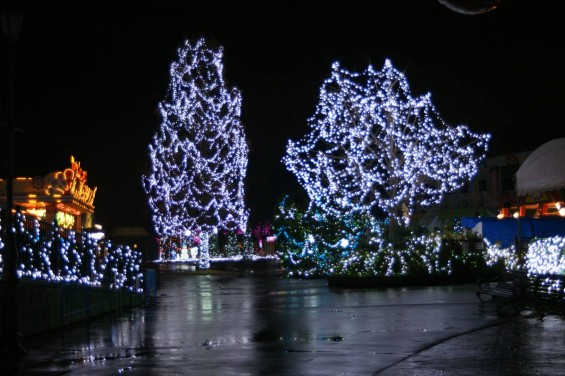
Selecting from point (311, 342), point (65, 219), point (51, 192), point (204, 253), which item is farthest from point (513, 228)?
A: point (204, 253)

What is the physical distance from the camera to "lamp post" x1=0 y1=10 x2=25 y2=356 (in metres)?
13.8

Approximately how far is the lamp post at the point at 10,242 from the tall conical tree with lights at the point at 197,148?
44.3m

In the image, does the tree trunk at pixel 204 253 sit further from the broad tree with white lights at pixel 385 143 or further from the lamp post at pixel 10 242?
the lamp post at pixel 10 242

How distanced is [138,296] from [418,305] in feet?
32.8

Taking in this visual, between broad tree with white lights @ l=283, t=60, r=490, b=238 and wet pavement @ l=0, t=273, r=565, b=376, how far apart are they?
41.4ft

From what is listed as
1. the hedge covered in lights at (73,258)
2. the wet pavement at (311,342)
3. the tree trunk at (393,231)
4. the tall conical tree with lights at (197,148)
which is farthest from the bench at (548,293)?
the tall conical tree with lights at (197,148)

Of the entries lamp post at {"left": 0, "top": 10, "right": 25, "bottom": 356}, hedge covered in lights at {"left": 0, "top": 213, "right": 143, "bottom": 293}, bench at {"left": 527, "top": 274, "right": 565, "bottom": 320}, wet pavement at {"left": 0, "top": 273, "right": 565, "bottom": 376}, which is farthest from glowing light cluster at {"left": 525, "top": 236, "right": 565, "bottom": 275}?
lamp post at {"left": 0, "top": 10, "right": 25, "bottom": 356}

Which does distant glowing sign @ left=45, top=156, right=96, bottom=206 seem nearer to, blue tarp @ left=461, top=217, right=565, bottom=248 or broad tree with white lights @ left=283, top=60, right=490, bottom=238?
broad tree with white lights @ left=283, top=60, right=490, bottom=238

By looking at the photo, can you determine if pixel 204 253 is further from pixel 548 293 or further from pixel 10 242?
pixel 10 242

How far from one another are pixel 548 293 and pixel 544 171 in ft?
36.3

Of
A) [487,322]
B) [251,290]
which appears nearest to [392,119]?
[251,290]

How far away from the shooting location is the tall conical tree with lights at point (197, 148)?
193 feet

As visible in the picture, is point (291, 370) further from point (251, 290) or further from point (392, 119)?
point (392, 119)

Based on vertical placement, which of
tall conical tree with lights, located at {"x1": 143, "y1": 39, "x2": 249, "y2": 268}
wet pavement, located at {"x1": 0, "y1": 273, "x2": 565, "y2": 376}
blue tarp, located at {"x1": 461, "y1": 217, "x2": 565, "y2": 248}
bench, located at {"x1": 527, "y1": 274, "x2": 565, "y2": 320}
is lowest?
wet pavement, located at {"x1": 0, "y1": 273, "x2": 565, "y2": 376}
